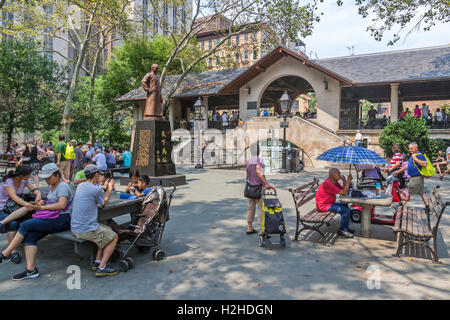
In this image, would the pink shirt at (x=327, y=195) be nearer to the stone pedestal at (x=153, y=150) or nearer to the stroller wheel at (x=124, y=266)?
the stroller wheel at (x=124, y=266)

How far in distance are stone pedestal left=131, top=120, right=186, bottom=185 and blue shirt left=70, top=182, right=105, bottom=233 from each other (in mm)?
7983

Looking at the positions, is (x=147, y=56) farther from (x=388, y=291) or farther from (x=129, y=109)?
(x=388, y=291)

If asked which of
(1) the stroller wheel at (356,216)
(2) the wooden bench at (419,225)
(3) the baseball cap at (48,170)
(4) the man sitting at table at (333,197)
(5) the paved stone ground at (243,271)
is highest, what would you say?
(3) the baseball cap at (48,170)

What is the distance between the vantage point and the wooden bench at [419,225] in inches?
199

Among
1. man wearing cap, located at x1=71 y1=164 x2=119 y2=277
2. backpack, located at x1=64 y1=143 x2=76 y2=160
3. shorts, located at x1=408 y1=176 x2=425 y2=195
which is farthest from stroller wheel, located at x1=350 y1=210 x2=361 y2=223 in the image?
backpack, located at x1=64 y1=143 x2=76 y2=160

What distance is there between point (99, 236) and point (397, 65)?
932 inches

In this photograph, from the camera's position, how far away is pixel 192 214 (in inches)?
330

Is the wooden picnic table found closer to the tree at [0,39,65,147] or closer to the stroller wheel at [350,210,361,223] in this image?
the stroller wheel at [350,210,361,223]

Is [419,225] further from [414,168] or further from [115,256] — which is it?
[115,256]

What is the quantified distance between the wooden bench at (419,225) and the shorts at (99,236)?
4247mm

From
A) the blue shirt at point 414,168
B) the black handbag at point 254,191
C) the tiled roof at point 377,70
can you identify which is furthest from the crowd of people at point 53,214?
the tiled roof at point 377,70

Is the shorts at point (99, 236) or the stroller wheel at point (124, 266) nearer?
the shorts at point (99, 236)

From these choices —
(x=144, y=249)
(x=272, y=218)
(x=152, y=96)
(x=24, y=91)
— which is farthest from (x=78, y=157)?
(x=24, y=91)
